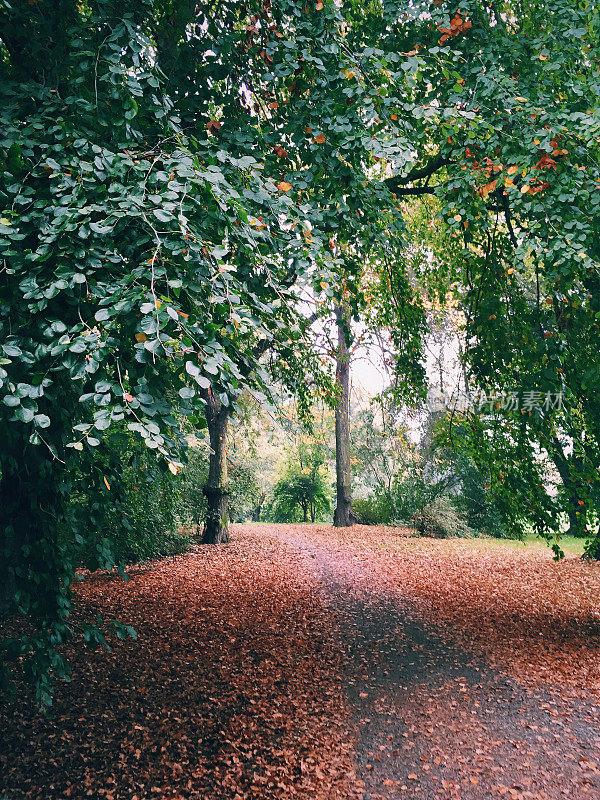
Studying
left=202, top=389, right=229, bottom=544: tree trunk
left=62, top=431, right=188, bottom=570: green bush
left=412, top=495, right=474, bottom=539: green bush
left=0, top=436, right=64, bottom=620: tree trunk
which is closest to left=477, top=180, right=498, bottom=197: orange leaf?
left=62, top=431, right=188, bottom=570: green bush

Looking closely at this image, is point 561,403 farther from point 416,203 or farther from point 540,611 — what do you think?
point 416,203

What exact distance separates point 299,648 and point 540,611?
3334 mm

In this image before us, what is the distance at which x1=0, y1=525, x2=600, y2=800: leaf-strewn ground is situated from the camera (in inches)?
121

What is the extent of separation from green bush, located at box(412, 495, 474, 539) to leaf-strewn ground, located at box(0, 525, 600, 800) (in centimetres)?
562

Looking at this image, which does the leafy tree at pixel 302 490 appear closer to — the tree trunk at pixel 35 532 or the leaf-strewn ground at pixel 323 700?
the leaf-strewn ground at pixel 323 700

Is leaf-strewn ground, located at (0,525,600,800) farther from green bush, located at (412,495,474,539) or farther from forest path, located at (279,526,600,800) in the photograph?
green bush, located at (412,495,474,539)

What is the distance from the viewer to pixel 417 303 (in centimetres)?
544

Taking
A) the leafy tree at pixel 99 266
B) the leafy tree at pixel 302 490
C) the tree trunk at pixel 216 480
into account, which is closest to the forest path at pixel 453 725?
the leafy tree at pixel 99 266

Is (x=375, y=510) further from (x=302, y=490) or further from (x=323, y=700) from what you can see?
(x=323, y=700)

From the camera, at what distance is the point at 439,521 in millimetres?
13312

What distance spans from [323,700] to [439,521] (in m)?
9.89

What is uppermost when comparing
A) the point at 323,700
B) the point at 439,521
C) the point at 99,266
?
the point at 99,266

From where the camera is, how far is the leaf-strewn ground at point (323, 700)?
3.08 m
